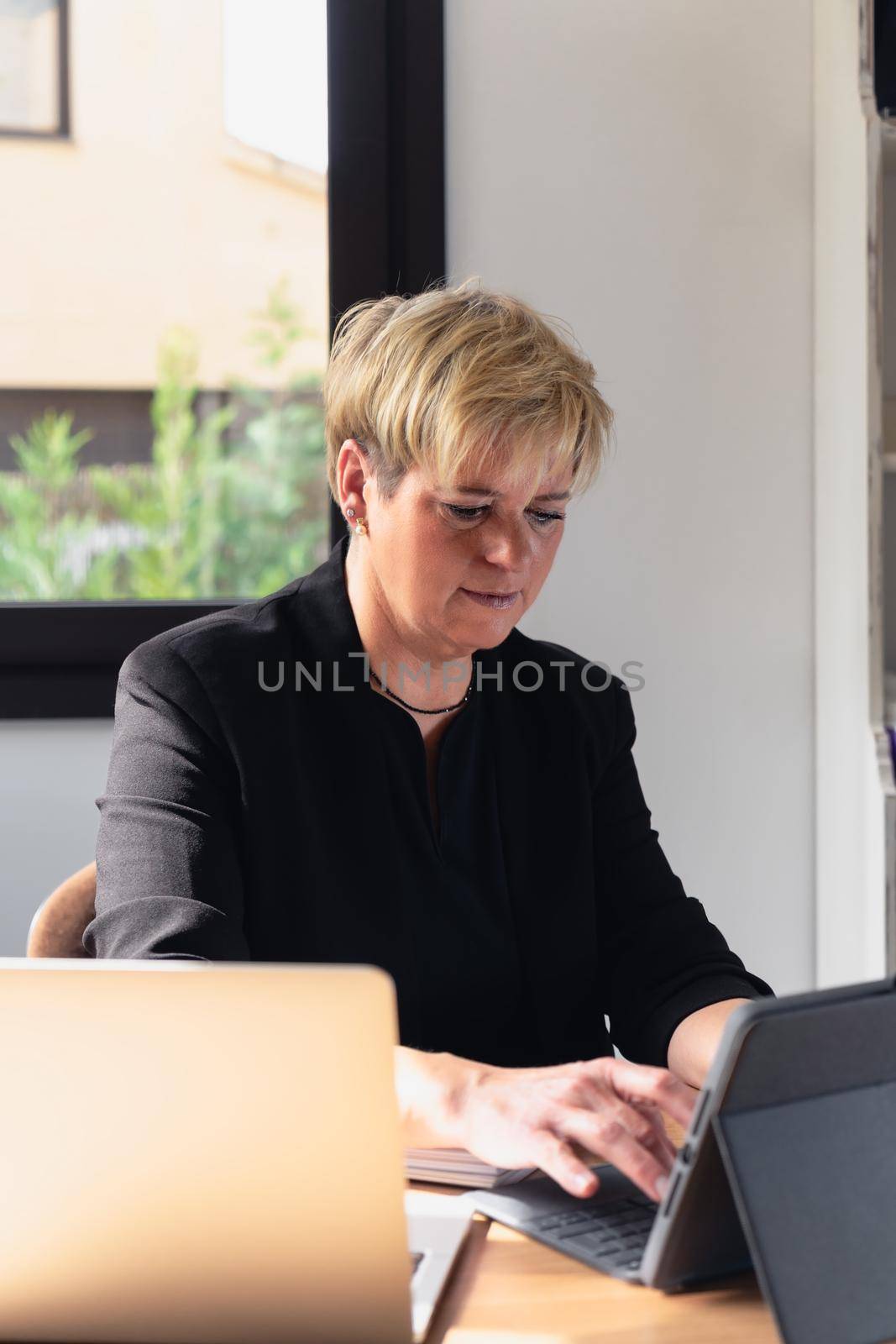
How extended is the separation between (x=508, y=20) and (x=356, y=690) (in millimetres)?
1258

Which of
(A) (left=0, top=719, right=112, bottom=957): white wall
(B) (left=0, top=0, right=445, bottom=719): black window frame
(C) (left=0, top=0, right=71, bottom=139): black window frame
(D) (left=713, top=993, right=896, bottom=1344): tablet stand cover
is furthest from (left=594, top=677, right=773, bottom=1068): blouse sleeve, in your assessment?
(C) (left=0, top=0, right=71, bottom=139): black window frame

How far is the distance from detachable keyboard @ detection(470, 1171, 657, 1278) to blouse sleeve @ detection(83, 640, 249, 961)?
0.33 metres

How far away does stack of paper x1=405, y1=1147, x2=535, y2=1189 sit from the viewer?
91 centimetres

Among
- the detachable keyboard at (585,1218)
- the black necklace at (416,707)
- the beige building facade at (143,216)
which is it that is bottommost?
the detachable keyboard at (585,1218)

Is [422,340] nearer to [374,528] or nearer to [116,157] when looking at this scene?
[374,528]

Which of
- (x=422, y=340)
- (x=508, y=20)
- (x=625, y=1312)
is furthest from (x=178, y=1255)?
(x=508, y=20)

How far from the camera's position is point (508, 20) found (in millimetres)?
2102

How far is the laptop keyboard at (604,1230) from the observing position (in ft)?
2.63

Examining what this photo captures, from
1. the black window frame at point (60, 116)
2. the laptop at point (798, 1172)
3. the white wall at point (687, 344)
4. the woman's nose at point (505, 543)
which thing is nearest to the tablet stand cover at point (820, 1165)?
the laptop at point (798, 1172)

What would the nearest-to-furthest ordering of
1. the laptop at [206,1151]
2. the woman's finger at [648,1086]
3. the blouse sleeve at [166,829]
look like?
the laptop at [206,1151], the woman's finger at [648,1086], the blouse sleeve at [166,829]

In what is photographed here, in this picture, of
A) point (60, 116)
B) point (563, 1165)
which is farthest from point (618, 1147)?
point (60, 116)

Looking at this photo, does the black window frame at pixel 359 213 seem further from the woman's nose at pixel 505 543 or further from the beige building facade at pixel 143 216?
the woman's nose at pixel 505 543

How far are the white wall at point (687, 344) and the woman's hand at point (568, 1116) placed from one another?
1.29m

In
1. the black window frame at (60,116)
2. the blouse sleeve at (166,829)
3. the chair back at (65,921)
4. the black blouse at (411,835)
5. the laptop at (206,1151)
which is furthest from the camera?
the black window frame at (60,116)
